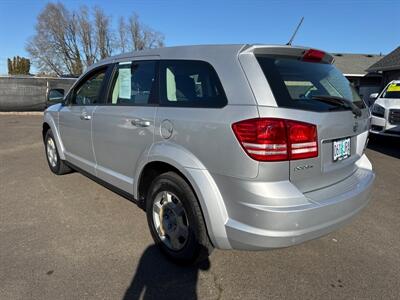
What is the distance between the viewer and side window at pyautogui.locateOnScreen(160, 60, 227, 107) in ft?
8.41

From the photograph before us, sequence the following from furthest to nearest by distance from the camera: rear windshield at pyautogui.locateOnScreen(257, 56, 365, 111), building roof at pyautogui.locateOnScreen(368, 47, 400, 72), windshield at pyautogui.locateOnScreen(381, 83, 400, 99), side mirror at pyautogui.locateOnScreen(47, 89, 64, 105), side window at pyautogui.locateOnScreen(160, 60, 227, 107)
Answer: building roof at pyautogui.locateOnScreen(368, 47, 400, 72), windshield at pyautogui.locateOnScreen(381, 83, 400, 99), side mirror at pyautogui.locateOnScreen(47, 89, 64, 105), side window at pyautogui.locateOnScreen(160, 60, 227, 107), rear windshield at pyautogui.locateOnScreen(257, 56, 365, 111)

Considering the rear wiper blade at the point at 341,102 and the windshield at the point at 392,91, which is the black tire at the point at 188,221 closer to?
the rear wiper blade at the point at 341,102

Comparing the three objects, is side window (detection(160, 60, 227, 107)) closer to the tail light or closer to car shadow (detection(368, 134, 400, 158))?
the tail light

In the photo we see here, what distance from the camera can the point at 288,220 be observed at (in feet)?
7.39

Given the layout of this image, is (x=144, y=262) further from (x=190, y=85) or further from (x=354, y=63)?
(x=354, y=63)

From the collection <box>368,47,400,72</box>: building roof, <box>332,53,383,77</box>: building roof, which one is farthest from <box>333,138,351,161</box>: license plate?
<box>332,53,383,77</box>: building roof

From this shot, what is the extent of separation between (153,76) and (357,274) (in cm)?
253

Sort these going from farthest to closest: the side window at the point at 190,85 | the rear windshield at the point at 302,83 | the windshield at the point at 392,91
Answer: the windshield at the point at 392,91 < the side window at the point at 190,85 < the rear windshield at the point at 302,83

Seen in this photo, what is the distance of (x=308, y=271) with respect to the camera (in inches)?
113

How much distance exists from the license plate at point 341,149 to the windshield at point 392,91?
7.98m

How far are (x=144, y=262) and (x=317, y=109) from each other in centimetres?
197

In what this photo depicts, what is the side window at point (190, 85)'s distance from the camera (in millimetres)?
2562

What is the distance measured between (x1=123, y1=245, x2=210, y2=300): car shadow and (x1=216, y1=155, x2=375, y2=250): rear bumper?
57cm

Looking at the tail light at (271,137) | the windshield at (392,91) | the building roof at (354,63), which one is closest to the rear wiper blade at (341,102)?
the tail light at (271,137)
